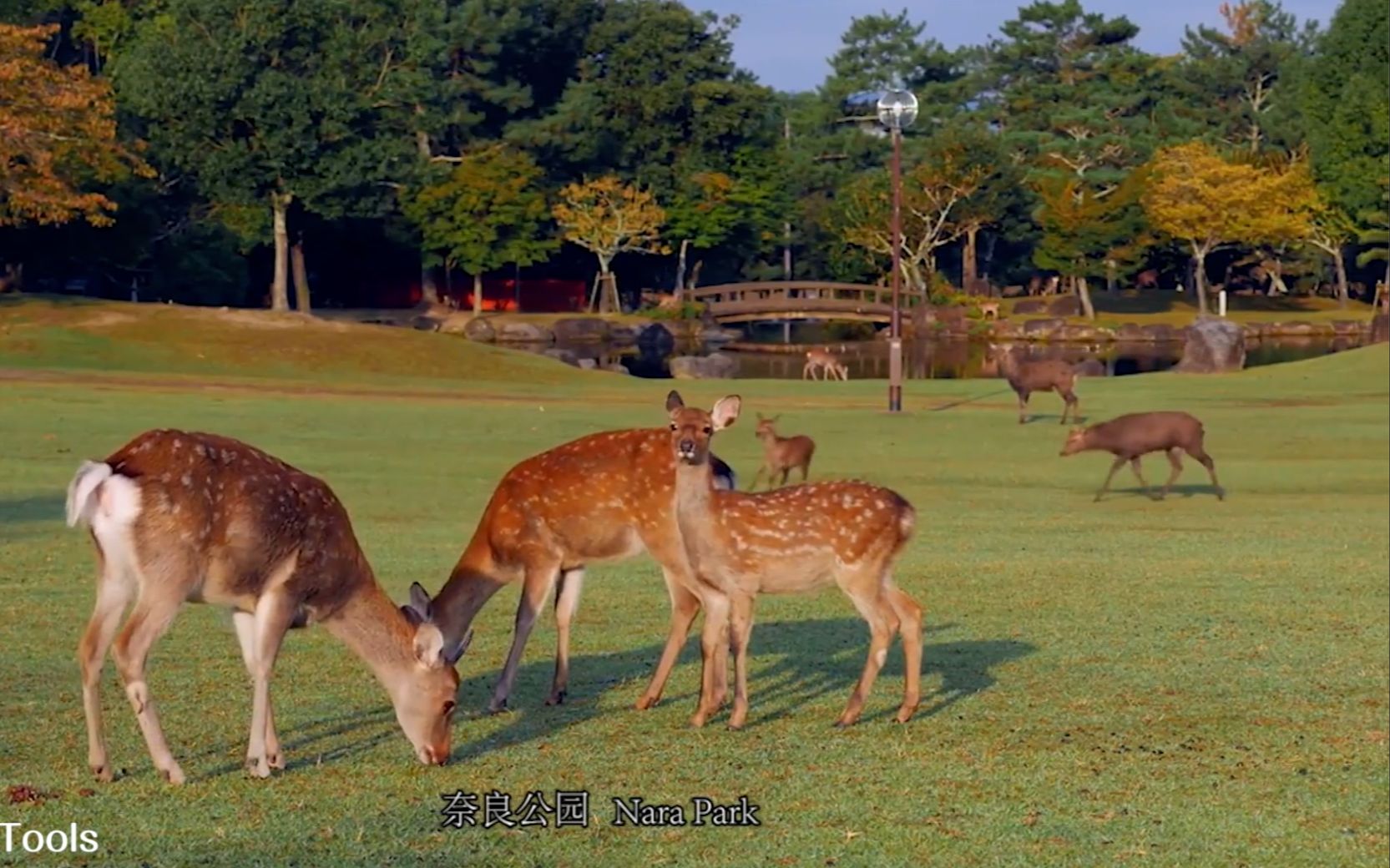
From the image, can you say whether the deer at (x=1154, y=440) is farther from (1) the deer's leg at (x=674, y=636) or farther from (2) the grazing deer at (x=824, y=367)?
(2) the grazing deer at (x=824, y=367)

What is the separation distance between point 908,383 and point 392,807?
35.6 meters

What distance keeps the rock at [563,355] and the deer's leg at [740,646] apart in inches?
2038

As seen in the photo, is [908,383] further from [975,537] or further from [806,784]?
[806,784]

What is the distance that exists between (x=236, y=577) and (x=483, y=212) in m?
73.3

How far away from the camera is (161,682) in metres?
10.0

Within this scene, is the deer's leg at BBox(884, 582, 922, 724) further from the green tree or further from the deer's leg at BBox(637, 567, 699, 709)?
the green tree

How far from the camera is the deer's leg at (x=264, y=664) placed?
781 cm

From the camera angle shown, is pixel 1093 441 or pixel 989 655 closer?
pixel 989 655

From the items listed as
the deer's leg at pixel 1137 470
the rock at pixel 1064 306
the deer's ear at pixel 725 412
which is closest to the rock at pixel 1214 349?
the deer's leg at pixel 1137 470

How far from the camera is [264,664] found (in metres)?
7.84

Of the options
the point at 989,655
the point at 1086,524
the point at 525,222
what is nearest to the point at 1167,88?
the point at 525,222

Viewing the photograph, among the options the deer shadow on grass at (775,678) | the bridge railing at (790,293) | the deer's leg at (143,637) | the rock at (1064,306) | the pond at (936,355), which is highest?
the bridge railing at (790,293)

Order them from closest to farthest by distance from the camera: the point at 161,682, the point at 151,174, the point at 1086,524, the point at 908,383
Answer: the point at 161,682 < the point at 1086,524 < the point at 908,383 < the point at 151,174

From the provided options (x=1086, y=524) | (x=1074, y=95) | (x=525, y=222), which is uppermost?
(x=1074, y=95)
